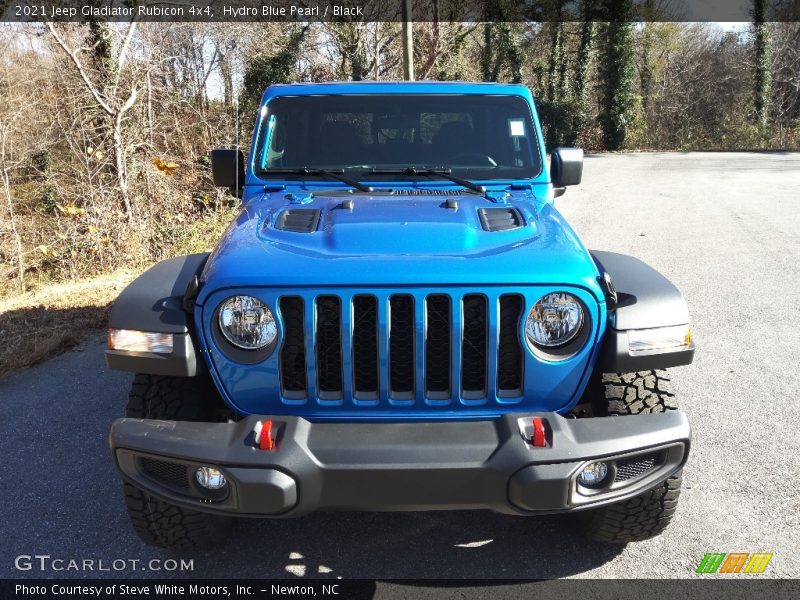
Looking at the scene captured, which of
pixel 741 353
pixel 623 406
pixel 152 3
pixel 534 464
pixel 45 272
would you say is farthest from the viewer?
pixel 152 3

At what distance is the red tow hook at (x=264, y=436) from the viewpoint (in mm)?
2156

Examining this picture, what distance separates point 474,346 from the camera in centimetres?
237

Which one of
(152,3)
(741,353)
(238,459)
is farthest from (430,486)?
(152,3)

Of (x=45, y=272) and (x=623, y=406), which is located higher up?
(x=623, y=406)

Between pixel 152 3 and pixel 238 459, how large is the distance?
1337 cm

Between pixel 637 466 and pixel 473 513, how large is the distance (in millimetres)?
1011

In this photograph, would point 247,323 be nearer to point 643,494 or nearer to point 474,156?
point 643,494

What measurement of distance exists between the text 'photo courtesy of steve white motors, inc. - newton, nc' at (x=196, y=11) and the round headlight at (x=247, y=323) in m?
10.7

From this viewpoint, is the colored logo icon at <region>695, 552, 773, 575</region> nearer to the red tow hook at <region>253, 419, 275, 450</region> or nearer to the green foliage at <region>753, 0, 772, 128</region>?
the red tow hook at <region>253, 419, 275, 450</region>

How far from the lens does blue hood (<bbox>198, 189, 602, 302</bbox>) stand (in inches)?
90.0

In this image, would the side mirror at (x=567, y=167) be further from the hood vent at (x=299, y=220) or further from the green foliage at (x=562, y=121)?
the green foliage at (x=562, y=121)

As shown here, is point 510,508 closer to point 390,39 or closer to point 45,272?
point 45,272

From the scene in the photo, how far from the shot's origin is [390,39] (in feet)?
74.0

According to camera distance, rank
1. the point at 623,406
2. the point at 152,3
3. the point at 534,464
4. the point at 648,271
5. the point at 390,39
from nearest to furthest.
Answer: the point at 534,464, the point at 623,406, the point at 648,271, the point at 152,3, the point at 390,39
